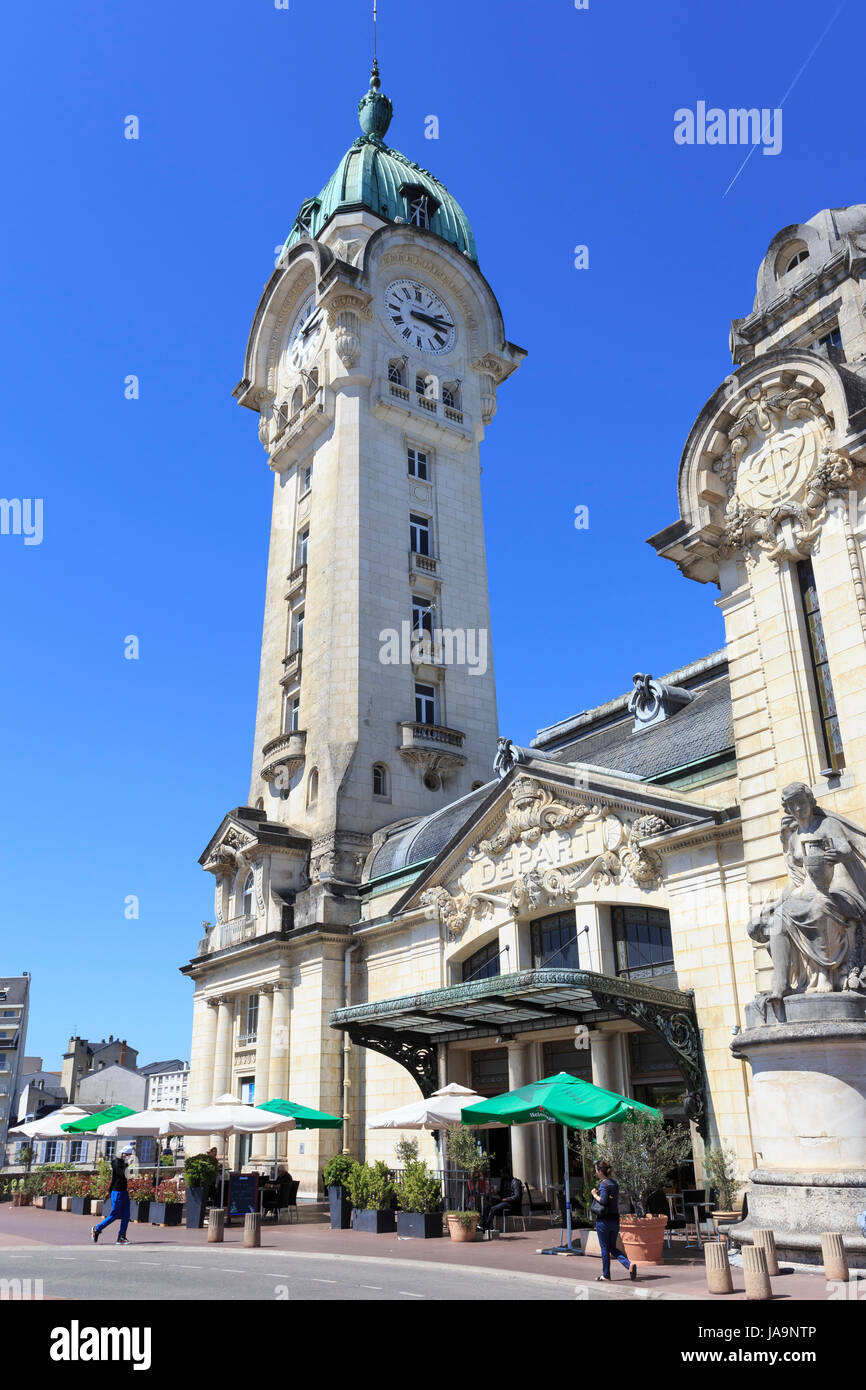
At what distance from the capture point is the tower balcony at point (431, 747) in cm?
4097

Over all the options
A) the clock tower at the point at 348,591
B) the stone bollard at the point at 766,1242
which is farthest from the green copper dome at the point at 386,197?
the stone bollard at the point at 766,1242

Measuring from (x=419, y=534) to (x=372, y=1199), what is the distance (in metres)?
28.5

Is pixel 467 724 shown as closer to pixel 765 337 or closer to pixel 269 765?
pixel 269 765

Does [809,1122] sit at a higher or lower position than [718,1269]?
higher

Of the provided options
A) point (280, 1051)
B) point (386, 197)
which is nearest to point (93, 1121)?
point (280, 1051)

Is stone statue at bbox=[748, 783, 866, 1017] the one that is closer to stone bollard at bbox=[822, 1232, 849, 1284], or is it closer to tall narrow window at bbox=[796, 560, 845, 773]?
tall narrow window at bbox=[796, 560, 845, 773]

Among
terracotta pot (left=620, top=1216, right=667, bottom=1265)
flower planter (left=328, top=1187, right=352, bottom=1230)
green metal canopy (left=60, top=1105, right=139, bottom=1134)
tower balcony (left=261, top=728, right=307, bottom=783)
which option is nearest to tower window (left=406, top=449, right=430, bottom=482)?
tower balcony (left=261, top=728, right=307, bottom=783)

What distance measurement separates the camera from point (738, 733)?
2106 centimetres

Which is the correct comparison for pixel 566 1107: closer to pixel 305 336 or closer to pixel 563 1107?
pixel 563 1107

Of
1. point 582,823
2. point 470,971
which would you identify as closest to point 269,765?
point 470,971

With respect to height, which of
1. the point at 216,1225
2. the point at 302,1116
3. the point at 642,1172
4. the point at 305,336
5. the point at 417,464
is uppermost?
the point at 305,336

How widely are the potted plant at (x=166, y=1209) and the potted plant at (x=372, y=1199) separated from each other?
17.8ft

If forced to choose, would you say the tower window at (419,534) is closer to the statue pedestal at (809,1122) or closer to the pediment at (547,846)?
the pediment at (547,846)

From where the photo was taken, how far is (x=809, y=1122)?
14961 millimetres
